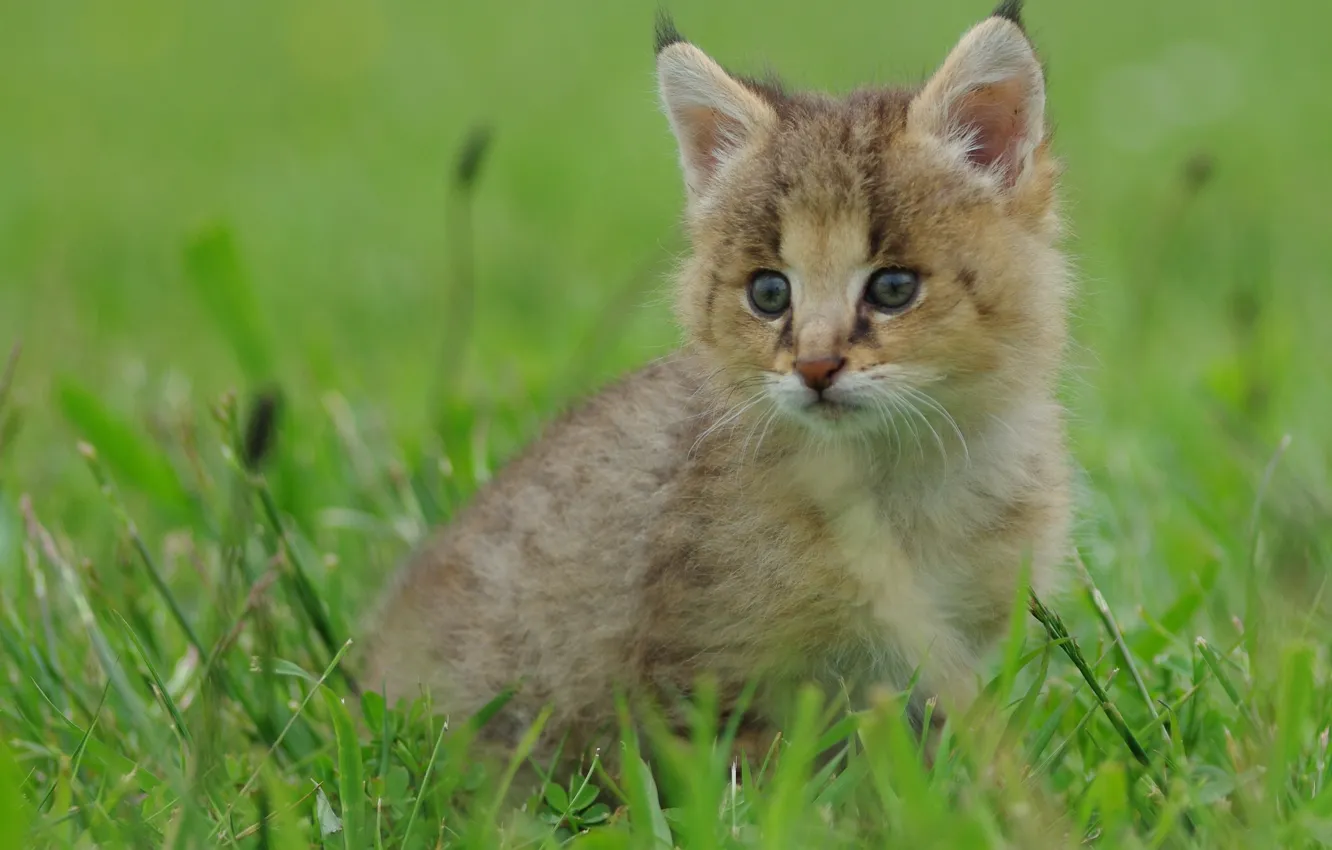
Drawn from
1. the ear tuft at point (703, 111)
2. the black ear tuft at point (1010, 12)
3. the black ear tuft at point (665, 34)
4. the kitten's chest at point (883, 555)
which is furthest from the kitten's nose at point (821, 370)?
the black ear tuft at point (665, 34)

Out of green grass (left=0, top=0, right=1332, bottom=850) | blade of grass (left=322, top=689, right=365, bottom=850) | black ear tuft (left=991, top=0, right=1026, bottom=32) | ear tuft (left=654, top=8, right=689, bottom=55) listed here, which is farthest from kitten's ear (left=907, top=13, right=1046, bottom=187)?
blade of grass (left=322, top=689, right=365, bottom=850)

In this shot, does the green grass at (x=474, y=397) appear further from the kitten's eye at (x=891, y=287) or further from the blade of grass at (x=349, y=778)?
the kitten's eye at (x=891, y=287)

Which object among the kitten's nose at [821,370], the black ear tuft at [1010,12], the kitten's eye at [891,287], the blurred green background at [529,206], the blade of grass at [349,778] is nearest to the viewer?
the blade of grass at [349,778]

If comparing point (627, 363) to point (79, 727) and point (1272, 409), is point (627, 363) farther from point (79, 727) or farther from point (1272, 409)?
point (79, 727)

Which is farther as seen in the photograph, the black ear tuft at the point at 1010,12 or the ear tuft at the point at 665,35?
the ear tuft at the point at 665,35

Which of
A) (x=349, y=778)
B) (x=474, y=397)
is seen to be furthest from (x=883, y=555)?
(x=474, y=397)

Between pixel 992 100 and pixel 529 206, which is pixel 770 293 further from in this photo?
pixel 529 206
